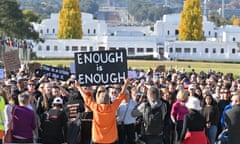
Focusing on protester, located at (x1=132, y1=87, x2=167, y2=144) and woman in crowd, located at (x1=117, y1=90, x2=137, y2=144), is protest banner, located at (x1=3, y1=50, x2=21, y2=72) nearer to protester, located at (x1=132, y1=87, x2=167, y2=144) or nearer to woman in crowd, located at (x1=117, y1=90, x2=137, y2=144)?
woman in crowd, located at (x1=117, y1=90, x2=137, y2=144)

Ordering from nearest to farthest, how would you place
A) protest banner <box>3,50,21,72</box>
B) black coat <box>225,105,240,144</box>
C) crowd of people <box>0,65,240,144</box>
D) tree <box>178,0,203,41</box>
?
crowd of people <box>0,65,240,144</box> → black coat <box>225,105,240,144</box> → protest banner <box>3,50,21,72</box> → tree <box>178,0,203,41</box>

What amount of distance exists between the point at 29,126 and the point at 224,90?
5.43 meters

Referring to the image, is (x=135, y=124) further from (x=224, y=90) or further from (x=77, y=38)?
(x=77, y=38)

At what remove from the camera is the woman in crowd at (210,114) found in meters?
14.7

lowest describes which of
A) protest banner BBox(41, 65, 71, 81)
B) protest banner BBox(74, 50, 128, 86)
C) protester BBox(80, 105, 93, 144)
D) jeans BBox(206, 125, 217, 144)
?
jeans BBox(206, 125, 217, 144)

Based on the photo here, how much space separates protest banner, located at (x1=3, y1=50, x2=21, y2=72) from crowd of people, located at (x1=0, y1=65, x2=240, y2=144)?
6.38m

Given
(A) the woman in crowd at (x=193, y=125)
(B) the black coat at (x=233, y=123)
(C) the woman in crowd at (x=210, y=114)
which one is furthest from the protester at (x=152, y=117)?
(C) the woman in crowd at (x=210, y=114)

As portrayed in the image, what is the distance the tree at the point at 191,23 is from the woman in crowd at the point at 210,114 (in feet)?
319

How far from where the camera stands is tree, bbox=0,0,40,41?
252ft

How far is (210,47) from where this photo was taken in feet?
365

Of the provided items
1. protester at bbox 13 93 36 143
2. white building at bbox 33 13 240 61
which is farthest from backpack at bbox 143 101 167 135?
white building at bbox 33 13 240 61

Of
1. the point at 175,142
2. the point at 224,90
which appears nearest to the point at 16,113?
the point at 175,142

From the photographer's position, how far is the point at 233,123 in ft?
42.2

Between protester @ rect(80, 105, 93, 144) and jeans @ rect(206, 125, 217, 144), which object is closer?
protester @ rect(80, 105, 93, 144)
